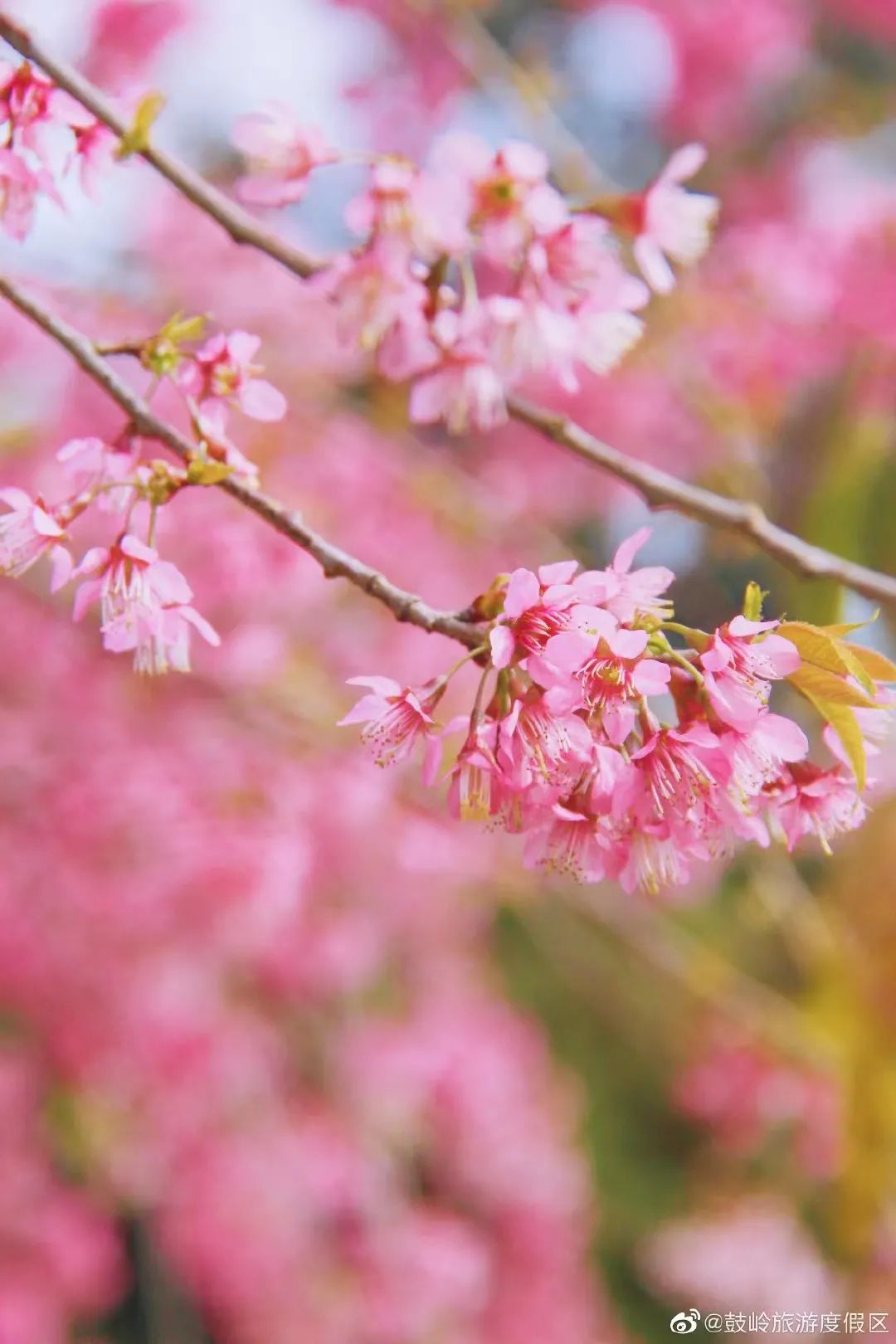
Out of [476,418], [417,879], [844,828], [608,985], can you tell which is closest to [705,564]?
[417,879]

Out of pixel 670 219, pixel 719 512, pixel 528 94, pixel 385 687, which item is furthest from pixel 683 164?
pixel 528 94

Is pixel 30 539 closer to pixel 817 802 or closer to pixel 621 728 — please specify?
pixel 621 728

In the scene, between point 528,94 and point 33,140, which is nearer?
point 33,140

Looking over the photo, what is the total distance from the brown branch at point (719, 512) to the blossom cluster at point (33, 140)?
34 centimetres

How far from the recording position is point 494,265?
835 millimetres

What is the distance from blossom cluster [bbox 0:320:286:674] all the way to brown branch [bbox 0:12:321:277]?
0.12 metres

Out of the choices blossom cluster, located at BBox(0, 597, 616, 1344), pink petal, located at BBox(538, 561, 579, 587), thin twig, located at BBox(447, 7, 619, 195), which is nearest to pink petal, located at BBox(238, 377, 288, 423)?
pink petal, located at BBox(538, 561, 579, 587)

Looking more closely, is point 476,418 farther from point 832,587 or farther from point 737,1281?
point 737,1281

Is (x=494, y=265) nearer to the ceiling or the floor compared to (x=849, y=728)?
nearer to the ceiling

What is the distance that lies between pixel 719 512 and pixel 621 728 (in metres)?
0.29

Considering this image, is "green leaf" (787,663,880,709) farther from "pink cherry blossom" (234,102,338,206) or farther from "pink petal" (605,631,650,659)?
"pink cherry blossom" (234,102,338,206)

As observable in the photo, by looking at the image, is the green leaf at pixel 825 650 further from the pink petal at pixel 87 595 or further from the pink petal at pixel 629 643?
the pink petal at pixel 87 595

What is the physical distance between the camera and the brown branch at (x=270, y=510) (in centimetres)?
55

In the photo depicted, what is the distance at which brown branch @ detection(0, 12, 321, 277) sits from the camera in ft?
2.30
